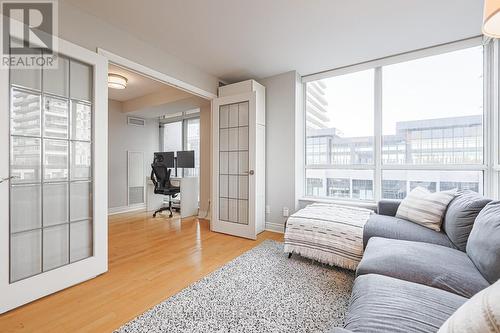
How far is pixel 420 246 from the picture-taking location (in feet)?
5.48

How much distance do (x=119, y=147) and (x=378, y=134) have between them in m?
5.33

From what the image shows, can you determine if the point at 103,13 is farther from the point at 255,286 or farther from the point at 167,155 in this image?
the point at 167,155

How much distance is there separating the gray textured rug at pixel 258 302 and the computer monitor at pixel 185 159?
2.99 metres

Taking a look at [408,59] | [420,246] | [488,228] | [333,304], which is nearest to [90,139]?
[333,304]

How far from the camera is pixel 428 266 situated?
1.37 meters

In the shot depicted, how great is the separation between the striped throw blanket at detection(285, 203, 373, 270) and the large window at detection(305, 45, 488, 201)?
90 cm

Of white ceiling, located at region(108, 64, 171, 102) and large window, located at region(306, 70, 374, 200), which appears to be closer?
large window, located at region(306, 70, 374, 200)

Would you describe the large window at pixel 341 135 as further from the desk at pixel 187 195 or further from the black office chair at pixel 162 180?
the black office chair at pixel 162 180

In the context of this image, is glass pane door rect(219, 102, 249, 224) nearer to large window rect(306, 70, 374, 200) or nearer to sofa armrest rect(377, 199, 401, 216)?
large window rect(306, 70, 374, 200)

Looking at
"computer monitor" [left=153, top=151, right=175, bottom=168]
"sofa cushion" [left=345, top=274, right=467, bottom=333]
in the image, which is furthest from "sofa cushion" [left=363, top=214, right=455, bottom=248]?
"computer monitor" [left=153, top=151, right=175, bottom=168]

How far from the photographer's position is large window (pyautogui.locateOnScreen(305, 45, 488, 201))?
8.93ft

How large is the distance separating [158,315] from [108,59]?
7.93 ft

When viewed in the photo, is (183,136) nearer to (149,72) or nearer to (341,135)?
(149,72)

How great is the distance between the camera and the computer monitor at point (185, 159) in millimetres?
4934
